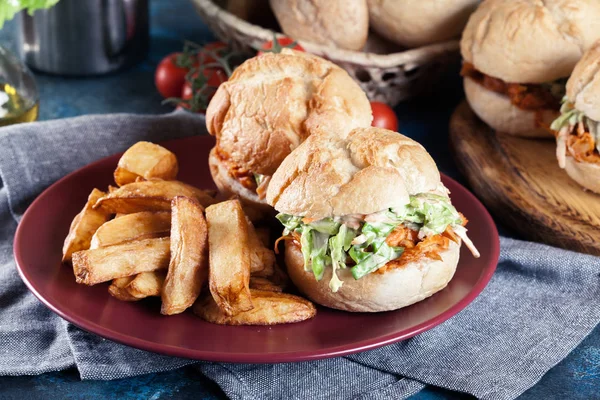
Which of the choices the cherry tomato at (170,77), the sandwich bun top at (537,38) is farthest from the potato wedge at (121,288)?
the cherry tomato at (170,77)

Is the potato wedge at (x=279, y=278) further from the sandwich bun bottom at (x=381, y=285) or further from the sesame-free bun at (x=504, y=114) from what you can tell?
the sesame-free bun at (x=504, y=114)

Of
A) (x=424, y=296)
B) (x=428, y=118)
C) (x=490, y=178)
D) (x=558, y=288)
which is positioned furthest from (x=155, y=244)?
(x=428, y=118)

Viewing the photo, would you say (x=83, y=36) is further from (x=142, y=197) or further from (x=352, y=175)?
(x=352, y=175)

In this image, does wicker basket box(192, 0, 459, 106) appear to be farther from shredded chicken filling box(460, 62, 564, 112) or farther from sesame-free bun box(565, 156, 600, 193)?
sesame-free bun box(565, 156, 600, 193)

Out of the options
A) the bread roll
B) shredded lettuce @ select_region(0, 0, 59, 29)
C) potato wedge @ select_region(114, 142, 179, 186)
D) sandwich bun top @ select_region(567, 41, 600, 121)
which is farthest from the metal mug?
sandwich bun top @ select_region(567, 41, 600, 121)

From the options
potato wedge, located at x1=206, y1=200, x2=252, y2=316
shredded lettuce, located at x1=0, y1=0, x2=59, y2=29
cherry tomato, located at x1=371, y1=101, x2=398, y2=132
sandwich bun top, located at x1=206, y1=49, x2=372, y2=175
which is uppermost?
shredded lettuce, located at x1=0, y1=0, x2=59, y2=29

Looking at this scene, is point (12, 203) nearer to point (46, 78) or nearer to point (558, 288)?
point (46, 78)
